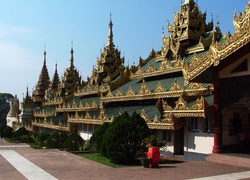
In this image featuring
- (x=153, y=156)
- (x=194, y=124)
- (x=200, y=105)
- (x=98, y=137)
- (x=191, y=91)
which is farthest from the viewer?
(x=98, y=137)

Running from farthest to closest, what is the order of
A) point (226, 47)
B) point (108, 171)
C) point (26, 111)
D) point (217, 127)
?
point (26, 111), point (217, 127), point (226, 47), point (108, 171)

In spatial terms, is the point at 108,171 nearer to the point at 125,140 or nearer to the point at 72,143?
the point at 125,140

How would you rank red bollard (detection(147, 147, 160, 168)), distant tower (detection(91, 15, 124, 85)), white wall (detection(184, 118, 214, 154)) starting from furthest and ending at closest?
distant tower (detection(91, 15, 124, 85)), white wall (detection(184, 118, 214, 154)), red bollard (detection(147, 147, 160, 168))

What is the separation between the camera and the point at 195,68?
17.8 meters

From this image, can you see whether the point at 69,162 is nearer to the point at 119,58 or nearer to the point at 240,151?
the point at 240,151

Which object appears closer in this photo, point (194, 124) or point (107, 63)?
point (194, 124)

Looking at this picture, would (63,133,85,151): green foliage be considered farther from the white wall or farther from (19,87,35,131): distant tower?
(19,87,35,131): distant tower

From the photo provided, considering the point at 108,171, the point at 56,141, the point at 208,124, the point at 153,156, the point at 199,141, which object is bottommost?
the point at 108,171

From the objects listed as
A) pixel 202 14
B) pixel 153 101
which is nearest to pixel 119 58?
pixel 202 14

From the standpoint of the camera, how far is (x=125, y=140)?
1675 centimetres

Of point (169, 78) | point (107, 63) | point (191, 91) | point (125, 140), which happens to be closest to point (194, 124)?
point (191, 91)

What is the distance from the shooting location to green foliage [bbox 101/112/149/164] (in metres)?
16.8

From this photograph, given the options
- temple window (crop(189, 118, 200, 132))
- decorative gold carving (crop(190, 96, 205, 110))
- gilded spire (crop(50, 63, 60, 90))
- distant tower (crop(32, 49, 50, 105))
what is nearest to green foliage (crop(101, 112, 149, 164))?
decorative gold carving (crop(190, 96, 205, 110))

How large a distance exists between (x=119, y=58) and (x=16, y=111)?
1750 inches
